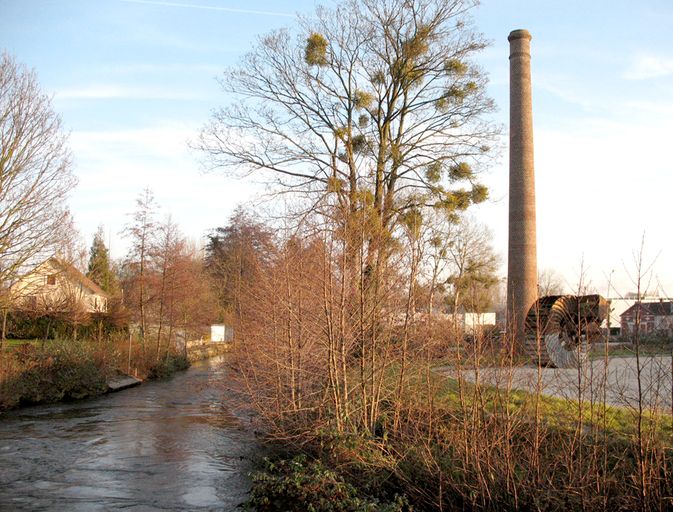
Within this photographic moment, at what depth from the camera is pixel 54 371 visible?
16906 mm

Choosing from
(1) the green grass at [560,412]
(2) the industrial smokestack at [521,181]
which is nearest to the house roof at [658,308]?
(1) the green grass at [560,412]

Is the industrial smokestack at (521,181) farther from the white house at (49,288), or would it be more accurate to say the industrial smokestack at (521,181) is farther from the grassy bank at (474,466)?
the white house at (49,288)

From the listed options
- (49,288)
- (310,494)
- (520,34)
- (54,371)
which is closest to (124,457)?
(310,494)

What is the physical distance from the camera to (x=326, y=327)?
8117 mm

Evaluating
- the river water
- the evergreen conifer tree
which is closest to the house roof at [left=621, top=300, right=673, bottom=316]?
the river water

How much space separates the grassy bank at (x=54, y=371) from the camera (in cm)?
1530

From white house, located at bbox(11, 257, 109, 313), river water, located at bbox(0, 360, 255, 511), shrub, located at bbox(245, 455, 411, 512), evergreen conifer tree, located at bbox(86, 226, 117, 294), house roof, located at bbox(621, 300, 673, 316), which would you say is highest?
evergreen conifer tree, located at bbox(86, 226, 117, 294)

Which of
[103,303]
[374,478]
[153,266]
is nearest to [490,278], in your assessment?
[374,478]

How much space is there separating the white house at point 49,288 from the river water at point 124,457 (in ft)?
10.0

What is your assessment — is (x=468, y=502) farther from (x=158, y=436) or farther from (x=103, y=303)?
(x=103, y=303)

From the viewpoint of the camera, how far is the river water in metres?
Answer: 7.82

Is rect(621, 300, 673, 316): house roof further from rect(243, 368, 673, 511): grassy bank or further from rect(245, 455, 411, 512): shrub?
rect(245, 455, 411, 512): shrub

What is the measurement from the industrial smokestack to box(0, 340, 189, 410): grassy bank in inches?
479

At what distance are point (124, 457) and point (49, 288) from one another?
367 inches
